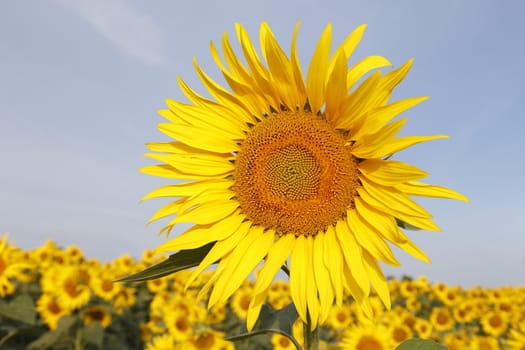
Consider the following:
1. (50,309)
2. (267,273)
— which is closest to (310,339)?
(267,273)

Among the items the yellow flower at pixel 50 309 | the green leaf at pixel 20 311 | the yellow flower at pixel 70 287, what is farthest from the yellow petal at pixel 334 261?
the yellow flower at pixel 50 309

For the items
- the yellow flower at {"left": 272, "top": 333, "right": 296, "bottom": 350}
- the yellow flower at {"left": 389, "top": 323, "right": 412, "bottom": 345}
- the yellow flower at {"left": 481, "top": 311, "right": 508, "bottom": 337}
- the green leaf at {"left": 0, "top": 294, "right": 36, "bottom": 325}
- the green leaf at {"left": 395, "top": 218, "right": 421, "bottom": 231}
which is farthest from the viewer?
the yellow flower at {"left": 481, "top": 311, "right": 508, "bottom": 337}

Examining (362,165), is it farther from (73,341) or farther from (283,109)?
(73,341)

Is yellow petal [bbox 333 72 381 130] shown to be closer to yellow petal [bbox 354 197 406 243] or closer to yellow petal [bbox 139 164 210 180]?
yellow petal [bbox 354 197 406 243]

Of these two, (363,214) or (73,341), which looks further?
(73,341)

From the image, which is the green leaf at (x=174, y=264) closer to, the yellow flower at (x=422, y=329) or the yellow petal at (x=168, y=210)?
the yellow petal at (x=168, y=210)

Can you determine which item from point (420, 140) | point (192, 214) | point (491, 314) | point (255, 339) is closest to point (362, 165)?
point (420, 140)

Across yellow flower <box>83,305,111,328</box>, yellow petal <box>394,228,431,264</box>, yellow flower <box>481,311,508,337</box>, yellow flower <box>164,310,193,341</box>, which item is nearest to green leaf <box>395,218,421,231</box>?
yellow petal <box>394,228,431,264</box>
